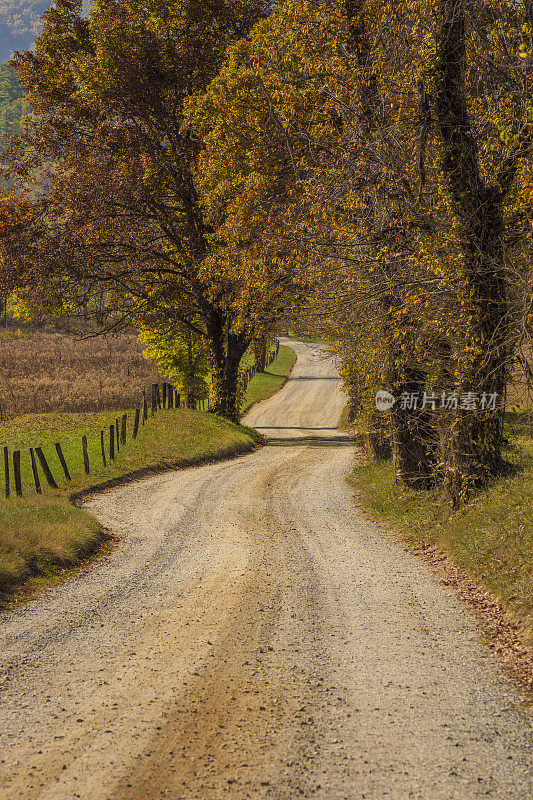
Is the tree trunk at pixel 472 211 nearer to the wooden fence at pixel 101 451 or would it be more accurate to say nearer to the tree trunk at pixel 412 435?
the tree trunk at pixel 412 435

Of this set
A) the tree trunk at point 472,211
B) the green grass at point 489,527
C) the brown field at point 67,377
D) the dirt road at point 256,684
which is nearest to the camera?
the dirt road at point 256,684

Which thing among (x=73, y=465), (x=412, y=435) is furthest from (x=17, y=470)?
(x=412, y=435)

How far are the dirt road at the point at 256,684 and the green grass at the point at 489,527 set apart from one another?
648 mm

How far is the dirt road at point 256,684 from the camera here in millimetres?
4914

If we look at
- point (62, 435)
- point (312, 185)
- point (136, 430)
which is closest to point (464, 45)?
point (312, 185)

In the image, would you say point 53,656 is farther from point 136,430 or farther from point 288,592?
point 136,430

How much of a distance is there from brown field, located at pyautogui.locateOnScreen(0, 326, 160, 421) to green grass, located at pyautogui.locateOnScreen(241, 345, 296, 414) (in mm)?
7041

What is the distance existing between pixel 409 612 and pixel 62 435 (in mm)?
20837

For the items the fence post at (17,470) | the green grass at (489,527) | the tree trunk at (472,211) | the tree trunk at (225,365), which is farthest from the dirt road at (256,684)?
the tree trunk at (225,365)

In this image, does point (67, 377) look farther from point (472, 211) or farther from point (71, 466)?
point (472, 211)

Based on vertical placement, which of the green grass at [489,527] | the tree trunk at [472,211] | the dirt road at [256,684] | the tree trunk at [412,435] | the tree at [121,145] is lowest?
the dirt road at [256,684]

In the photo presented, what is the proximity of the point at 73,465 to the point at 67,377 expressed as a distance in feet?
63.2

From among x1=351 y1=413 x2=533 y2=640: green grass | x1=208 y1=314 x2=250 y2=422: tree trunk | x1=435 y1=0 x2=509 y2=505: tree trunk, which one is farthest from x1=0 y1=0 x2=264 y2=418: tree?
x1=435 y1=0 x2=509 y2=505: tree trunk

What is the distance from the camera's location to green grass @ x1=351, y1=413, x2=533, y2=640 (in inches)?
336
